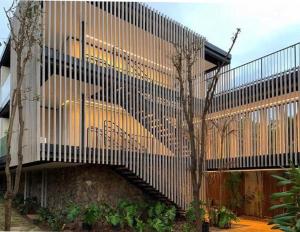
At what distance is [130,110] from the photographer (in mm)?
12148

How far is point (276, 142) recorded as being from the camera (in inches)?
465

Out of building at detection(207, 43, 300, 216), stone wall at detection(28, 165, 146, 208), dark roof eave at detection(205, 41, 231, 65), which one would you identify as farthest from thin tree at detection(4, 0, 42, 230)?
dark roof eave at detection(205, 41, 231, 65)

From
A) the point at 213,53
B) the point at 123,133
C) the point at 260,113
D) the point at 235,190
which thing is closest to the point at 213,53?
the point at 213,53

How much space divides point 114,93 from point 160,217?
4.02 meters

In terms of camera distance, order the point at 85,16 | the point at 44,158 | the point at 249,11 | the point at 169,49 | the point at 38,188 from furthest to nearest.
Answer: the point at 38,188, the point at 169,49, the point at 85,16, the point at 44,158, the point at 249,11

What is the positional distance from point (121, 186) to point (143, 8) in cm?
606

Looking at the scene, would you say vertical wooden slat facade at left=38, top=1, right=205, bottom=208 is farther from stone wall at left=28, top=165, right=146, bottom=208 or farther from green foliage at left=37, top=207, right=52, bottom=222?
green foliage at left=37, top=207, right=52, bottom=222

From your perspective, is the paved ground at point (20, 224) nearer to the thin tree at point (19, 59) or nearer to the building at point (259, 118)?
the thin tree at point (19, 59)

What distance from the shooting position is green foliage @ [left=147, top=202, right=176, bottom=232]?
34.2ft

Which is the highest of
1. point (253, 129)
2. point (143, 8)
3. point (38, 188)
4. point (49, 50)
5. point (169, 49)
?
point (143, 8)

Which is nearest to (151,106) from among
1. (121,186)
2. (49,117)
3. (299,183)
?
(121,186)

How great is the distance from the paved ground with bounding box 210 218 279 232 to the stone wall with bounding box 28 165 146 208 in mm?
3149

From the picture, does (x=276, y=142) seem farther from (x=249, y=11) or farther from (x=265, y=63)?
(x=249, y=11)

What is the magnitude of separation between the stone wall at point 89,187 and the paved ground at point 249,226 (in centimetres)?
315
